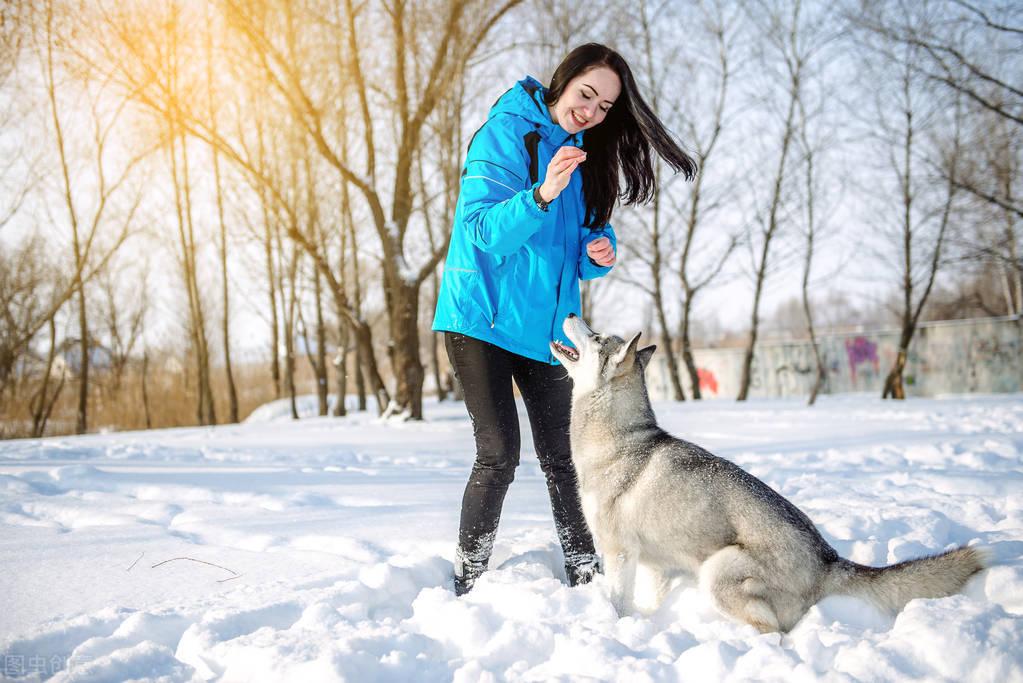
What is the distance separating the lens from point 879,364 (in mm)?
22891

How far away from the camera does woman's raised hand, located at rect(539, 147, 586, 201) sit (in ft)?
7.36

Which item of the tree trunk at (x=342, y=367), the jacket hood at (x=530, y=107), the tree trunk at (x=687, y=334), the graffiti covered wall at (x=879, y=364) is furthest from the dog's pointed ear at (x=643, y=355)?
the graffiti covered wall at (x=879, y=364)

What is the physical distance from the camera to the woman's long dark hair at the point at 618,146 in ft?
9.11

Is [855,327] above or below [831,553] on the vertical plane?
above

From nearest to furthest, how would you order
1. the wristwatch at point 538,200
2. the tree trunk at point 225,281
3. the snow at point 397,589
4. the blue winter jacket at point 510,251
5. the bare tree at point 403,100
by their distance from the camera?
the snow at point 397,589 → the wristwatch at point 538,200 → the blue winter jacket at point 510,251 → the bare tree at point 403,100 → the tree trunk at point 225,281

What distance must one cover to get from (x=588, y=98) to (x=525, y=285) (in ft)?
3.06

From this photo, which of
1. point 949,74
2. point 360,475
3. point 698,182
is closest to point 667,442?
point 360,475

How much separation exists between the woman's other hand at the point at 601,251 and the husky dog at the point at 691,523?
1.08 feet

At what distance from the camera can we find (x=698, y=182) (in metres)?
18.5

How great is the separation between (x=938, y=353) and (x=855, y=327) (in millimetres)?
46360

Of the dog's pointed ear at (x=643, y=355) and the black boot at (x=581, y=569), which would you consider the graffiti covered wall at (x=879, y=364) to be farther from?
the black boot at (x=581, y=569)

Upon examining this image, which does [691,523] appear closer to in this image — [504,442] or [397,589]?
[504,442]

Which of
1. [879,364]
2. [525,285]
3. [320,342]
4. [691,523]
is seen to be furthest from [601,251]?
[879,364]

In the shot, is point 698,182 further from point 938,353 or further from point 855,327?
point 855,327
